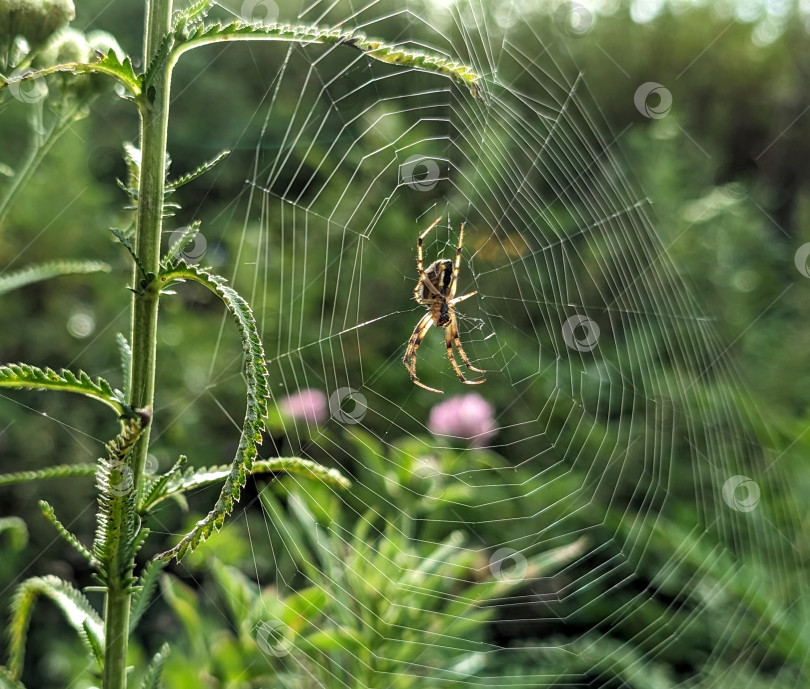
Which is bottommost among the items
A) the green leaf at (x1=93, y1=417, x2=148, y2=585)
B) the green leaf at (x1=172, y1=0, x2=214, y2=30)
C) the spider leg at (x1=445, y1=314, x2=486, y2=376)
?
the green leaf at (x1=93, y1=417, x2=148, y2=585)

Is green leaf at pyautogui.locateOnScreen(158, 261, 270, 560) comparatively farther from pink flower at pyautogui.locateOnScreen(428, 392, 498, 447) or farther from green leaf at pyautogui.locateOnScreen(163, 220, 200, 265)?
pink flower at pyautogui.locateOnScreen(428, 392, 498, 447)

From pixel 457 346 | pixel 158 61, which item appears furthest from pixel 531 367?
pixel 158 61

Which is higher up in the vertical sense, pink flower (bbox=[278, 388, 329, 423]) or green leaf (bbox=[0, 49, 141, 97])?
green leaf (bbox=[0, 49, 141, 97])

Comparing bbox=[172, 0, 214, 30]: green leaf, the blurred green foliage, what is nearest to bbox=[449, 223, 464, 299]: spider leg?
the blurred green foliage

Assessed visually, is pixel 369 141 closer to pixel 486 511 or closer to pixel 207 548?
pixel 486 511

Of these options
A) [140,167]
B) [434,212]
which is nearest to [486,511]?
[434,212]

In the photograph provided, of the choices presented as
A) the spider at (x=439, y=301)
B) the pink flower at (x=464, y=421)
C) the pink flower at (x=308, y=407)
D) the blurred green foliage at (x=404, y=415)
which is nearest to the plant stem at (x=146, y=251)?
the blurred green foliage at (x=404, y=415)
